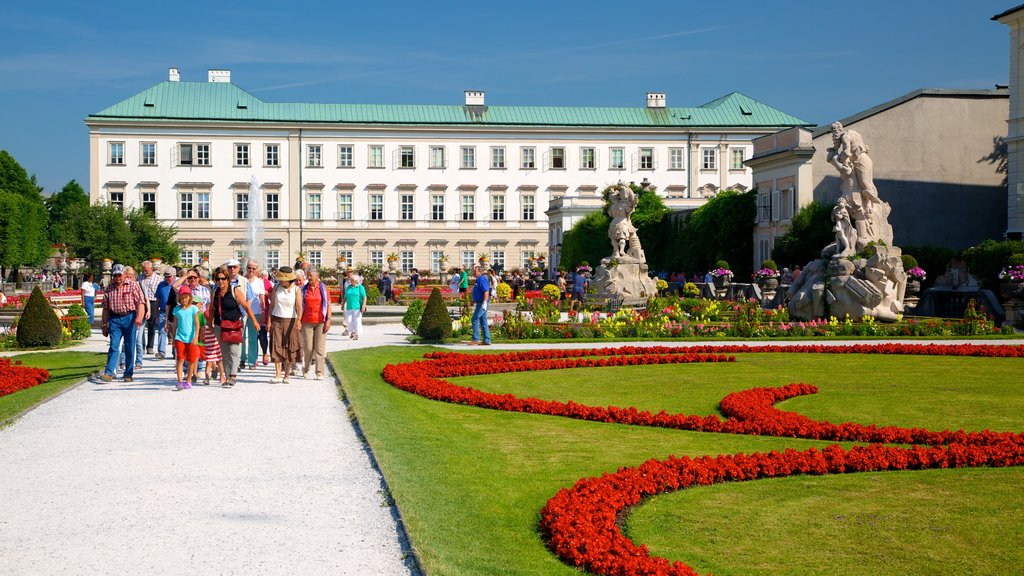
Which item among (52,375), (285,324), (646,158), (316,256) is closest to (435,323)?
(285,324)

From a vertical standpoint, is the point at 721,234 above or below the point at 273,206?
below

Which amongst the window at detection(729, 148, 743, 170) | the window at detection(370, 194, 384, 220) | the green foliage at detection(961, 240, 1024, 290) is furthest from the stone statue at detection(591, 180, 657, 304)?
the window at detection(729, 148, 743, 170)

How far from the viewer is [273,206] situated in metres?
72.4

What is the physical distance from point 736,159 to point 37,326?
200 feet

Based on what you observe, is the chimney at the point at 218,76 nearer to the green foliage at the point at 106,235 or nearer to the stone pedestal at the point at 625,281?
the green foliage at the point at 106,235

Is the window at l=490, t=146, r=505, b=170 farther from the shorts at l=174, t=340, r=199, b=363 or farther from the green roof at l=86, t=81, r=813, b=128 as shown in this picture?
the shorts at l=174, t=340, r=199, b=363

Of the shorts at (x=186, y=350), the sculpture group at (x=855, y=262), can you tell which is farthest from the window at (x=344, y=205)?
the shorts at (x=186, y=350)

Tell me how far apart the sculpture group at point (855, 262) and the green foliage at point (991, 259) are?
250 inches

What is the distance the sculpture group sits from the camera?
22.7m

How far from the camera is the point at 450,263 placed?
73.2m

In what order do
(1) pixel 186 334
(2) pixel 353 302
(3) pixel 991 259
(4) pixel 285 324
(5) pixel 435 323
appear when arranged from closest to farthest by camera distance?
(1) pixel 186 334 < (4) pixel 285 324 < (5) pixel 435 323 < (2) pixel 353 302 < (3) pixel 991 259

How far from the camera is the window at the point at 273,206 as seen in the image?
237 ft

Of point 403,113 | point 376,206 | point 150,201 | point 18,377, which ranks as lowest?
point 18,377

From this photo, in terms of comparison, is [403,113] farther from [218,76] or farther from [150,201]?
[150,201]
